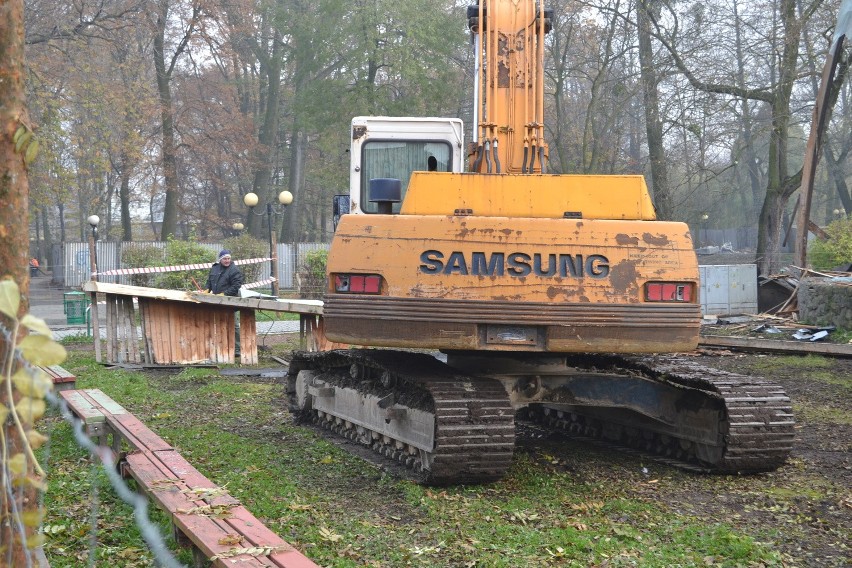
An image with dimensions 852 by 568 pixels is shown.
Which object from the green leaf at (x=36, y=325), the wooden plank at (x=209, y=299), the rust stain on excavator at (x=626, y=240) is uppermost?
the rust stain on excavator at (x=626, y=240)

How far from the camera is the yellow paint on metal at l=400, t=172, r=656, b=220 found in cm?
689

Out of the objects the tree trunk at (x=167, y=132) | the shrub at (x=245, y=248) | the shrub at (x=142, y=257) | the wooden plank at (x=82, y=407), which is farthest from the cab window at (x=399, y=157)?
the tree trunk at (x=167, y=132)

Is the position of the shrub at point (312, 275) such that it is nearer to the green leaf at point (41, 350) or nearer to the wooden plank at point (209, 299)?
the wooden plank at point (209, 299)

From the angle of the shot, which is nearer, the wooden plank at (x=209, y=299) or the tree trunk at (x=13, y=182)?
the tree trunk at (x=13, y=182)

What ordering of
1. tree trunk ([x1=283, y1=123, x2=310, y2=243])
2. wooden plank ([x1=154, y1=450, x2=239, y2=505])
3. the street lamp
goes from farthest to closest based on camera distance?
tree trunk ([x1=283, y1=123, x2=310, y2=243])
the street lamp
wooden plank ([x1=154, y1=450, x2=239, y2=505])

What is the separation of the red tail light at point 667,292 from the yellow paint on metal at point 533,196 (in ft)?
2.07

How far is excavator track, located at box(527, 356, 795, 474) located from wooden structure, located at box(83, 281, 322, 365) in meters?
6.37

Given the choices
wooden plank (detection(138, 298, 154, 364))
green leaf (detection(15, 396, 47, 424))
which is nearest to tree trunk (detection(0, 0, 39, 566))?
green leaf (detection(15, 396, 47, 424))

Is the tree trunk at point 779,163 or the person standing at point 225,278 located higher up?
the tree trunk at point 779,163

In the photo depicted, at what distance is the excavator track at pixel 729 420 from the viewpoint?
22.3 feet

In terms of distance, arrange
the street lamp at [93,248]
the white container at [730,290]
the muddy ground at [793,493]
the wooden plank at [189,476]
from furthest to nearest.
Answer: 1. the white container at [730,290]
2. the street lamp at [93,248]
3. the muddy ground at [793,493]
4. the wooden plank at [189,476]

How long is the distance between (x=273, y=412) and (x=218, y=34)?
109 ft

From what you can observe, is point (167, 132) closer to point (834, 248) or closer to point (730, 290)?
point (730, 290)

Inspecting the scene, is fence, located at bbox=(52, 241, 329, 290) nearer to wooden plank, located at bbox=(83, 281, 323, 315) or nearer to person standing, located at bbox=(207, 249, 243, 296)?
person standing, located at bbox=(207, 249, 243, 296)
